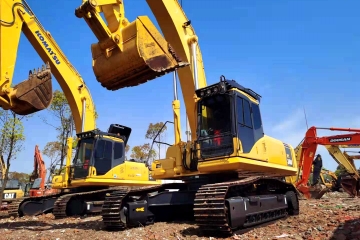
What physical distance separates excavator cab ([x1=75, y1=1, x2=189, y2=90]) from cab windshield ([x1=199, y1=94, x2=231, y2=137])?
3.61 feet

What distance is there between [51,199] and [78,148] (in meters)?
2.76

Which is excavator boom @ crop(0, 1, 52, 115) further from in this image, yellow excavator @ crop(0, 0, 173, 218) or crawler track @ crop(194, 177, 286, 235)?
crawler track @ crop(194, 177, 286, 235)

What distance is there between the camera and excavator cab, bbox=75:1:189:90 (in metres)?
6.94

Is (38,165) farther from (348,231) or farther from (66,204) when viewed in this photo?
(348,231)

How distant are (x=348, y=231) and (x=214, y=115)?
353 centimetres

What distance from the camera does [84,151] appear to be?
39.8ft

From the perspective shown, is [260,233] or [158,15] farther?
[158,15]

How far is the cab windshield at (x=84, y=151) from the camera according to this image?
39.2 feet

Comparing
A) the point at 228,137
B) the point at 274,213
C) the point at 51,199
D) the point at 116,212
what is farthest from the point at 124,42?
the point at 51,199

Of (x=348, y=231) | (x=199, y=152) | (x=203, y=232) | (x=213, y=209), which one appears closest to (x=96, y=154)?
(x=199, y=152)

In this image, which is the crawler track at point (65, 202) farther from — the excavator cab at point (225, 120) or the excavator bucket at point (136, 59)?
the excavator cab at point (225, 120)

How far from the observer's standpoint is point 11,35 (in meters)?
7.53

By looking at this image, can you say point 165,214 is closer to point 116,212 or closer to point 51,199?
point 116,212

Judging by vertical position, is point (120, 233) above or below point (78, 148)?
below
